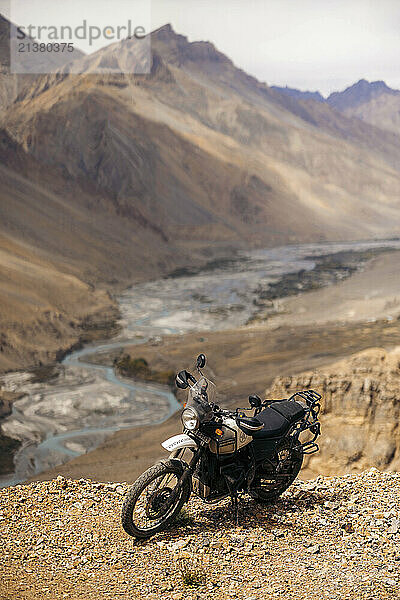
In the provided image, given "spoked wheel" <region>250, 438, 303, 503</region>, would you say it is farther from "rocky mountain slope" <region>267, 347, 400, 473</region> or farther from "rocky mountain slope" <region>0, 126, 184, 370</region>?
"rocky mountain slope" <region>0, 126, 184, 370</region>

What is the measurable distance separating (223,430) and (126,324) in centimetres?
3398

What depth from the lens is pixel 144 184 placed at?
2972 inches

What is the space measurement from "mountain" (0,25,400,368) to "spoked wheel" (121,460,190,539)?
26466 mm

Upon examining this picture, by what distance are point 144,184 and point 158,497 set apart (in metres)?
71.5

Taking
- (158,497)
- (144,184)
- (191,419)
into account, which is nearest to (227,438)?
(191,419)

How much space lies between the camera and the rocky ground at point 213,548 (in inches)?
198

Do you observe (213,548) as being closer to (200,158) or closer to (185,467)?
(185,467)

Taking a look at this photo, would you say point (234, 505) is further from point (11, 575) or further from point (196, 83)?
point (196, 83)

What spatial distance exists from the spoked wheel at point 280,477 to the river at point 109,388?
541 inches

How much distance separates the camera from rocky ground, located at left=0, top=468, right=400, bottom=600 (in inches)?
198

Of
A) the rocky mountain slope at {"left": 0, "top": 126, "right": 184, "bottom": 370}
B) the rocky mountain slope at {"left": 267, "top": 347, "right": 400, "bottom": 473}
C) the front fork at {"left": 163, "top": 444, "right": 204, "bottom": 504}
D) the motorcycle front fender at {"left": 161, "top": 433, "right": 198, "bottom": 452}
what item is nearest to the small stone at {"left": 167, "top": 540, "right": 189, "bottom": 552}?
the front fork at {"left": 163, "top": 444, "right": 204, "bottom": 504}

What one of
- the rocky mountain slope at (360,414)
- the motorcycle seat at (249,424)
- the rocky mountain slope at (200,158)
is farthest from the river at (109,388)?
the rocky mountain slope at (200,158)

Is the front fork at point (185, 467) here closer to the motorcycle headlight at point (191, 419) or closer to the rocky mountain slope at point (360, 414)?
the motorcycle headlight at point (191, 419)

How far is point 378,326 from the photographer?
112ft
